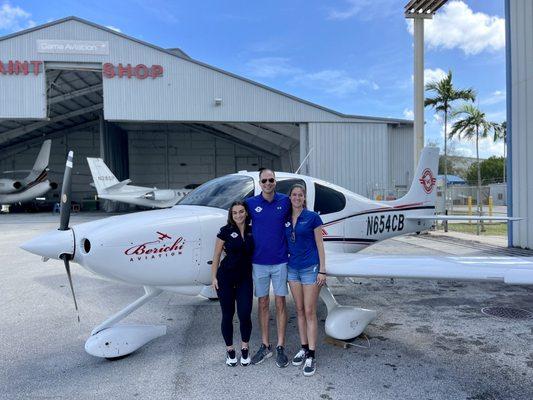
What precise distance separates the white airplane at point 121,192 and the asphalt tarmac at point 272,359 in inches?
721

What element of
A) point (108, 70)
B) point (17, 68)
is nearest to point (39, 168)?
point (17, 68)

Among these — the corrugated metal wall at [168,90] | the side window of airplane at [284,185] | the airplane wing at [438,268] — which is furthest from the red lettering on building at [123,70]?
the airplane wing at [438,268]

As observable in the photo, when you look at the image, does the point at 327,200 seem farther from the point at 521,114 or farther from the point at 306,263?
the point at 521,114

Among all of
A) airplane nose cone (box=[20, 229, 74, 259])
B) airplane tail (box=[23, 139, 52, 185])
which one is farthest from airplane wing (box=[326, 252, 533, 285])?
airplane tail (box=[23, 139, 52, 185])

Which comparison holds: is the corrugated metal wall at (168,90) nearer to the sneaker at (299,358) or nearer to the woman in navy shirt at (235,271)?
the woman in navy shirt at (235,271)

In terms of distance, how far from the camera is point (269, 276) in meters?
3.65

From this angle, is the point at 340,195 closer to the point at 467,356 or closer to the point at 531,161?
the point at 467,356

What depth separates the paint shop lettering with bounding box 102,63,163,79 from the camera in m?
19.1

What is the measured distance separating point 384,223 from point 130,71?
16946mm

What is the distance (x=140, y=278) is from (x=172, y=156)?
125ft

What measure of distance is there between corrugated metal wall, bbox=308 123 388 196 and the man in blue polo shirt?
17.1 metres

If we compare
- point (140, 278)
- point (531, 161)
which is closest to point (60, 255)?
point (140, 278)

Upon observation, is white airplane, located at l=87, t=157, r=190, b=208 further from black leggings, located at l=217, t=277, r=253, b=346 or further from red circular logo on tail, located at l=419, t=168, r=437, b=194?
black leggings, located at l=217, t=277, r=253, b=346

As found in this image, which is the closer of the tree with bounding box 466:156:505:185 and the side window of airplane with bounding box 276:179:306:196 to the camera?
the side window of airplane with bounding box 276:179:306:196
